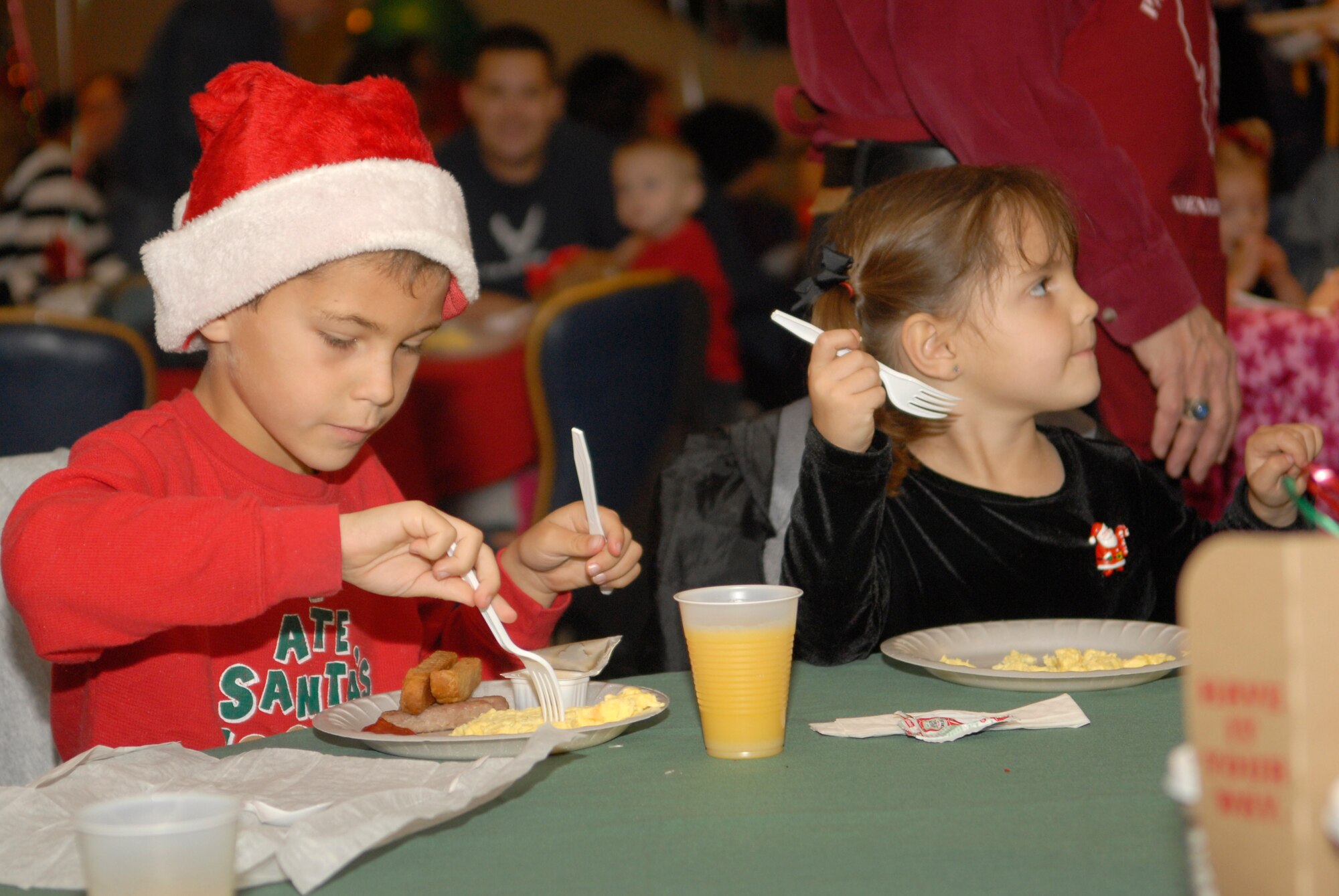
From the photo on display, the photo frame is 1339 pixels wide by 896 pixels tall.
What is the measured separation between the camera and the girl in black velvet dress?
1.81 m

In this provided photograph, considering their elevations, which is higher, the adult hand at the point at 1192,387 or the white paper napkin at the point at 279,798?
the adult hand at the point at 1192,387

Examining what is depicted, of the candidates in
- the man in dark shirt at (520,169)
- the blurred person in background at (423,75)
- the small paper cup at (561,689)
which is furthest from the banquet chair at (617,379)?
the blurred person in background at (423,75)

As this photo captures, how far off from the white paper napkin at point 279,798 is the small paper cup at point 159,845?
7 cm

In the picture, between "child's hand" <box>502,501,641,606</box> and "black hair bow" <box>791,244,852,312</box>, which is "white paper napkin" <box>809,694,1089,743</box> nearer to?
"child's hand" <box>502,501,641,606</box>

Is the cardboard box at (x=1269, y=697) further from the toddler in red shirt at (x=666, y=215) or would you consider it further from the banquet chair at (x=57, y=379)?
the toddler in red shirt at (x=666, y=215)

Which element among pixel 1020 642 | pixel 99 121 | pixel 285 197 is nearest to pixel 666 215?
pixel 99 121

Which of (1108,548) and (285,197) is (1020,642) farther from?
(285,197)

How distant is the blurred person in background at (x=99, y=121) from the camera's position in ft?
18.7

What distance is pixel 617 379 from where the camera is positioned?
3.22m

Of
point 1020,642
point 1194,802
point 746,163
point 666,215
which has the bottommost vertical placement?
point 1020,642

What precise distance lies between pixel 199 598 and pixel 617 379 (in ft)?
7.05

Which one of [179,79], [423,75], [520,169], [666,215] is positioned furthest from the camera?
[423,75]

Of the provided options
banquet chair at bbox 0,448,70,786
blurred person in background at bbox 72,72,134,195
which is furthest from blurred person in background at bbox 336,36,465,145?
banquet chair at bbox 0,448,70,786

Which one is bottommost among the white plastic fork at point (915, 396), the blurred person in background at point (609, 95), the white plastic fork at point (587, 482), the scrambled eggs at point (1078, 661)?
the scrambled eggs at point (1078, 661)
